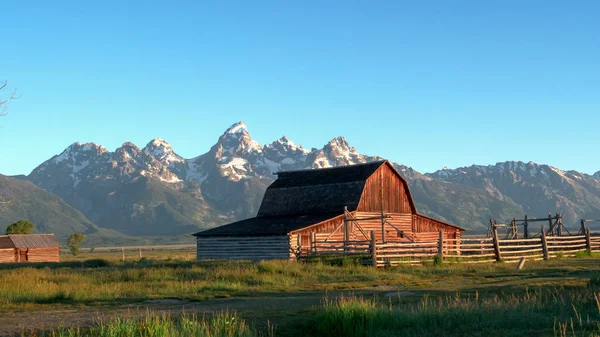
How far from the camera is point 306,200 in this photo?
50938 mm

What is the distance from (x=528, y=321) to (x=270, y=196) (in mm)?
40357

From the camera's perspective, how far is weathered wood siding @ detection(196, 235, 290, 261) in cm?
4269

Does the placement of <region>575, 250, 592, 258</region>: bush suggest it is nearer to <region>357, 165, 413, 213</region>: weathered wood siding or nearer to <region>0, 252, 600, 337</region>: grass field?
<region>0, 252, 600, 337</region>: grass field

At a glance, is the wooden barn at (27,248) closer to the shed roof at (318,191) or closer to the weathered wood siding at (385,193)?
the shed roof at (318,191)

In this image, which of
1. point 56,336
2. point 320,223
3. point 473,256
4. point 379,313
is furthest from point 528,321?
point 320,223

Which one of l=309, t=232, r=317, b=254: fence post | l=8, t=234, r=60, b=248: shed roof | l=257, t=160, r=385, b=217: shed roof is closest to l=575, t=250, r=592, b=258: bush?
l=257, t=160, r=385, b=217: shed roof

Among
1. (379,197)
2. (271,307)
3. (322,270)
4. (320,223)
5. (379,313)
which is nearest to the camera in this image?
(379,313)

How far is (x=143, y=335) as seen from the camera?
12.7m

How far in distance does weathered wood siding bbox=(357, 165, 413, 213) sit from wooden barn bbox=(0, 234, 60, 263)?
1348 inches

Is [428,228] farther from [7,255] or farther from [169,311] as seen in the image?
[7,255]

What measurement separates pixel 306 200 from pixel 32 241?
31.4 metres

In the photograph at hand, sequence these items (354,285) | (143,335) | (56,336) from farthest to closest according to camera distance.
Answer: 1. (354,285)
2. (56,336)
3. (143,335)

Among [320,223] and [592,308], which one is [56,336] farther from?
[320,223]

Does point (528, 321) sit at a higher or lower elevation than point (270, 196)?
lower
